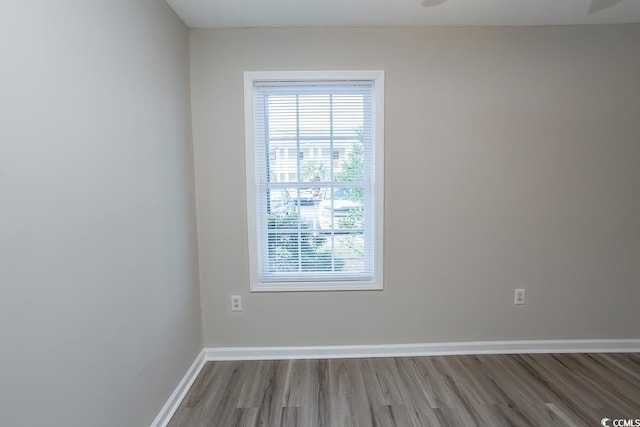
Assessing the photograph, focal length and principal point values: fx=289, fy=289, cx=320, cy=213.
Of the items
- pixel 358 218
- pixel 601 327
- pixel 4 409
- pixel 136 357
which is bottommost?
pixel 601 327

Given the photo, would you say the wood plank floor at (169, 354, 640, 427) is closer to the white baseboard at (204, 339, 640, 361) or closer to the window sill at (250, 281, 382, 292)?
the white baseboard at (204, 339, 640, 361)

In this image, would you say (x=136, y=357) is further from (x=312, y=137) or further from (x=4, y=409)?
(x=312, y=137)

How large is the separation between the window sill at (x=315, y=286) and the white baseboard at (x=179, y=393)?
65cm

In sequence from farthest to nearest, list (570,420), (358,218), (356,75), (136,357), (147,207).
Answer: (358,218) < (356,75) < (570,420) < (147,207) < (136,357)

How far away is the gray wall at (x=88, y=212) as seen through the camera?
0.88 meters

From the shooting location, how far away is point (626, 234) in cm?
222

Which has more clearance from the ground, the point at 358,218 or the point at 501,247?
the point at 358,218

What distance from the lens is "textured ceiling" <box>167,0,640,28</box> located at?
5.96 ft

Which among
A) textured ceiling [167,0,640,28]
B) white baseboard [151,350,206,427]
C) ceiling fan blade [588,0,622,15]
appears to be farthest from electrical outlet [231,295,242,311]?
ceiling fan blade [588,0,622,15]

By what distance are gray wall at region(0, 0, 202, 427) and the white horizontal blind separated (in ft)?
2.09

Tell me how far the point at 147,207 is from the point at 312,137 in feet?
3.99

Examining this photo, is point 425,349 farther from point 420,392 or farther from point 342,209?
point 342,209

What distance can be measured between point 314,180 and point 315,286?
830mm

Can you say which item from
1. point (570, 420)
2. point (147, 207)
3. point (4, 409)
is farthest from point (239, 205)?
point (570, 420)
